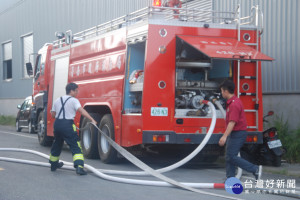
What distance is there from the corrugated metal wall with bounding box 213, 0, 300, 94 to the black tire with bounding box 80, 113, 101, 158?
5045mm

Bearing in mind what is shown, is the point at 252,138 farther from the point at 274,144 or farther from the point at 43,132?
the point at 43,132

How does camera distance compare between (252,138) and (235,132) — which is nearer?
(235,132)

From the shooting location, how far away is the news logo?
7.71m

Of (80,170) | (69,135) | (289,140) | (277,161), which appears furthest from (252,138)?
(69,135)

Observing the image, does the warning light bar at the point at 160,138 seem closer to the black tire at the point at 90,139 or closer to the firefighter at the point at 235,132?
the firefighter at the point at 235,132

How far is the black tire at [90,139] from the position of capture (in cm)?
1195

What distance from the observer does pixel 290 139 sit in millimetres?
12539

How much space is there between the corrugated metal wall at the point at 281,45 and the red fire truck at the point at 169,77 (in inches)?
121

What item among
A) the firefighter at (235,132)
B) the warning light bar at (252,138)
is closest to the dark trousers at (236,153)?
the firefighter at (235,132)

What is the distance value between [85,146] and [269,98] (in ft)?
17.1

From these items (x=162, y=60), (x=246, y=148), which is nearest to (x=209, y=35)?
(x=162, y=60)

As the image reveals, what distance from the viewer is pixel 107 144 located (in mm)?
11219

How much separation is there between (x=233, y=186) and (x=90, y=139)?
16.9 feet

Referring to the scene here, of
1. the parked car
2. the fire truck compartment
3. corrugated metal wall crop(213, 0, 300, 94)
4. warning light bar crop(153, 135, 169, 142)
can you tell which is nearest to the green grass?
the parked car
